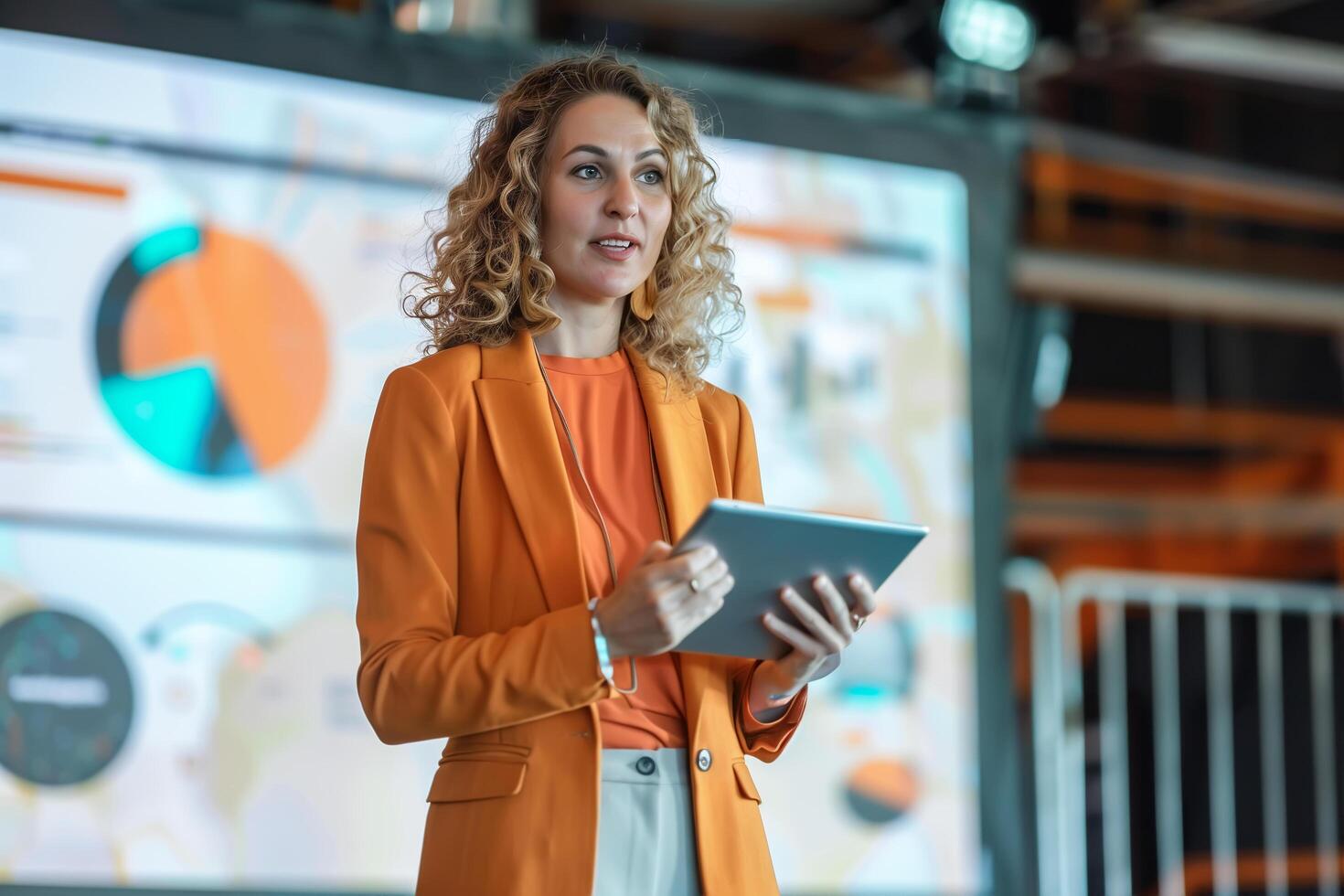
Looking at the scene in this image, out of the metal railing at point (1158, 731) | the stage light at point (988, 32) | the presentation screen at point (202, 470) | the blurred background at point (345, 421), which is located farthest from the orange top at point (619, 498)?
the stage light at point (988, 32)

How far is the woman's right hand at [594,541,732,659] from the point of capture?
44.3 inches

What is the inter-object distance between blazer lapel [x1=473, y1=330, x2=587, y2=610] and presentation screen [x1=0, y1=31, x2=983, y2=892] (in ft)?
4.64

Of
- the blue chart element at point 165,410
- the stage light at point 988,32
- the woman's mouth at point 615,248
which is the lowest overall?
the woman's mouth at point 615,248

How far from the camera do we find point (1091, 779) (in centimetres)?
619

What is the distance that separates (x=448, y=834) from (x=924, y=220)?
2.55m

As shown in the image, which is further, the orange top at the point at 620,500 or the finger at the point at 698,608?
the orange top at the point at 620,500

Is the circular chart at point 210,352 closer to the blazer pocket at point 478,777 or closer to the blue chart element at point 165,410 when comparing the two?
the blue chart element at point 165,410

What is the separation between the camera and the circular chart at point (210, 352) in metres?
2.80

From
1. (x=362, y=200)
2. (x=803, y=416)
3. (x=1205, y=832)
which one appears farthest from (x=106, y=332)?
(x=1205, y=832)

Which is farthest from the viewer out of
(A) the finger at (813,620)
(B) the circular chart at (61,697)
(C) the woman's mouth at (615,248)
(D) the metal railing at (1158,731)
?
(D) the metal railing at (1158,731)

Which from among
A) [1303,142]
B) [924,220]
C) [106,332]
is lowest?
[106,332]

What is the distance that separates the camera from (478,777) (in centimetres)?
123

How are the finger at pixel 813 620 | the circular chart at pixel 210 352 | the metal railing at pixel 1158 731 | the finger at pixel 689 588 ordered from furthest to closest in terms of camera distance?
1. the metal railing at pixel 1158 731
2. the circular chart at pixel 210 352
3. the finger at pixel 813 620
4. the finger at pixel 689 588

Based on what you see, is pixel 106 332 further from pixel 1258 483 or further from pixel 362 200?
pixel 1258 483
